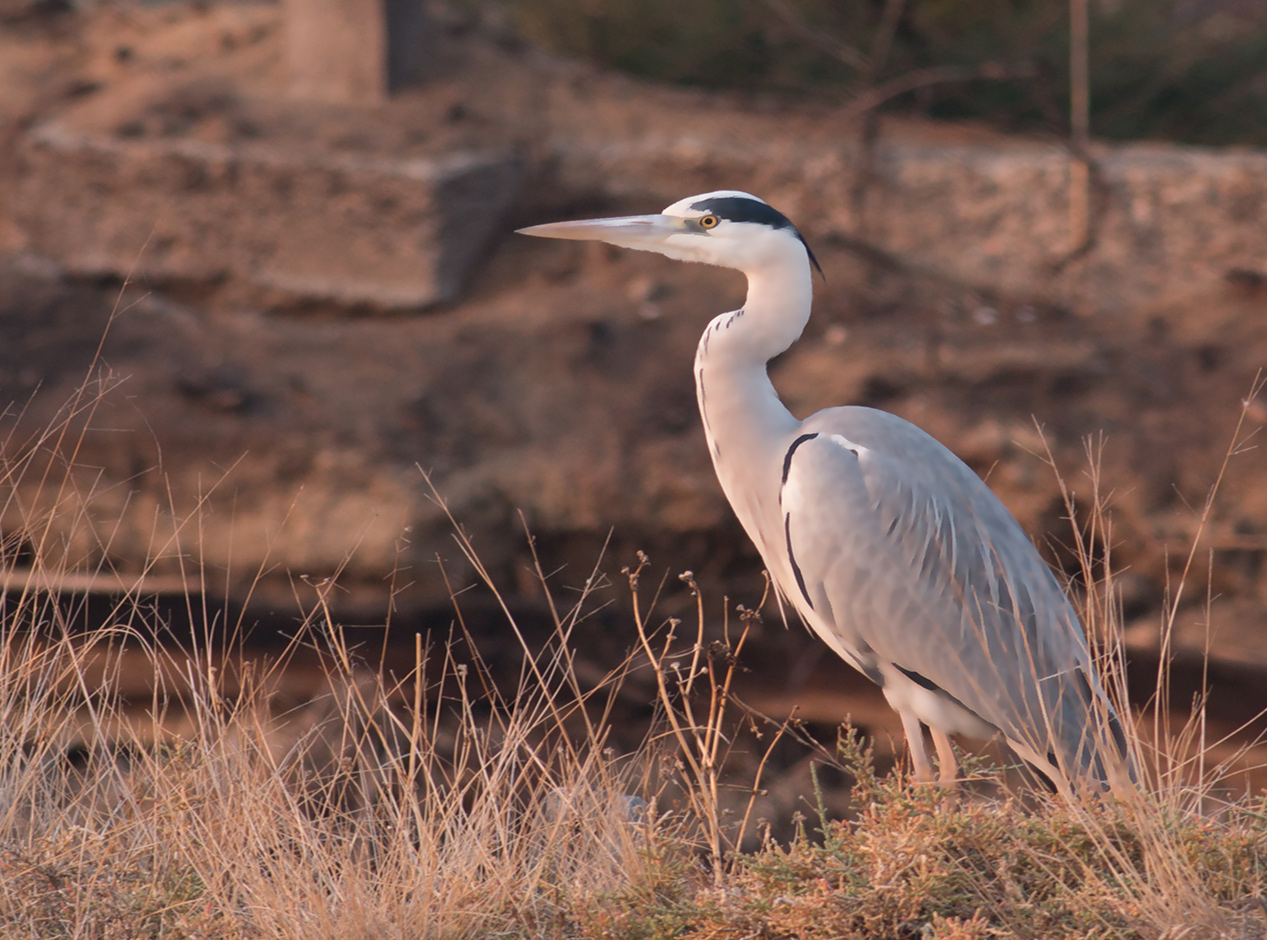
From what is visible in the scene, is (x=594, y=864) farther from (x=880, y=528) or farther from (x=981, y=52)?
(x=981, y=52)

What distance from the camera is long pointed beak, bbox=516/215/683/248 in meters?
3.13

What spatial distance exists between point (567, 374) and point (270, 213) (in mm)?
1935

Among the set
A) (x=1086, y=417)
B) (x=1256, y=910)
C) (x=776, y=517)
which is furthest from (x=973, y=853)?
(x=1086, y=417)

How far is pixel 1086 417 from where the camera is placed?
6.66m

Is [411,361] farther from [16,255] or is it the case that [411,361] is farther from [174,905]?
[174,905]

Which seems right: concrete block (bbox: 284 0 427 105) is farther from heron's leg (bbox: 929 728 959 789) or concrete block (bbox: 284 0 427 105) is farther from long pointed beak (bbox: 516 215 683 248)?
heron's leg (bbox: 929 728 959 789)

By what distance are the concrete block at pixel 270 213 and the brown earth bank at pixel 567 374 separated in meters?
0.07

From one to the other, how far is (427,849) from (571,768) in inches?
15.1

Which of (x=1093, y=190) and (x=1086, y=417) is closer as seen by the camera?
(x=1086, y=417)

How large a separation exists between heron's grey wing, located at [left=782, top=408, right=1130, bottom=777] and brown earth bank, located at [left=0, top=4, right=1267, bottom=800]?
7.58 ft

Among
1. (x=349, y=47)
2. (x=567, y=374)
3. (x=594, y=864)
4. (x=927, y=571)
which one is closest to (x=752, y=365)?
(x=927, y=571)

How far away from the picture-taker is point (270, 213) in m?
7.48

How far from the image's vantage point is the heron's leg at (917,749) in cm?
287

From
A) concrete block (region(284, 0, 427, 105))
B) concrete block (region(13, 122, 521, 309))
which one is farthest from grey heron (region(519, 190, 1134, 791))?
concrete block (region(284, 0, 427, 105))
